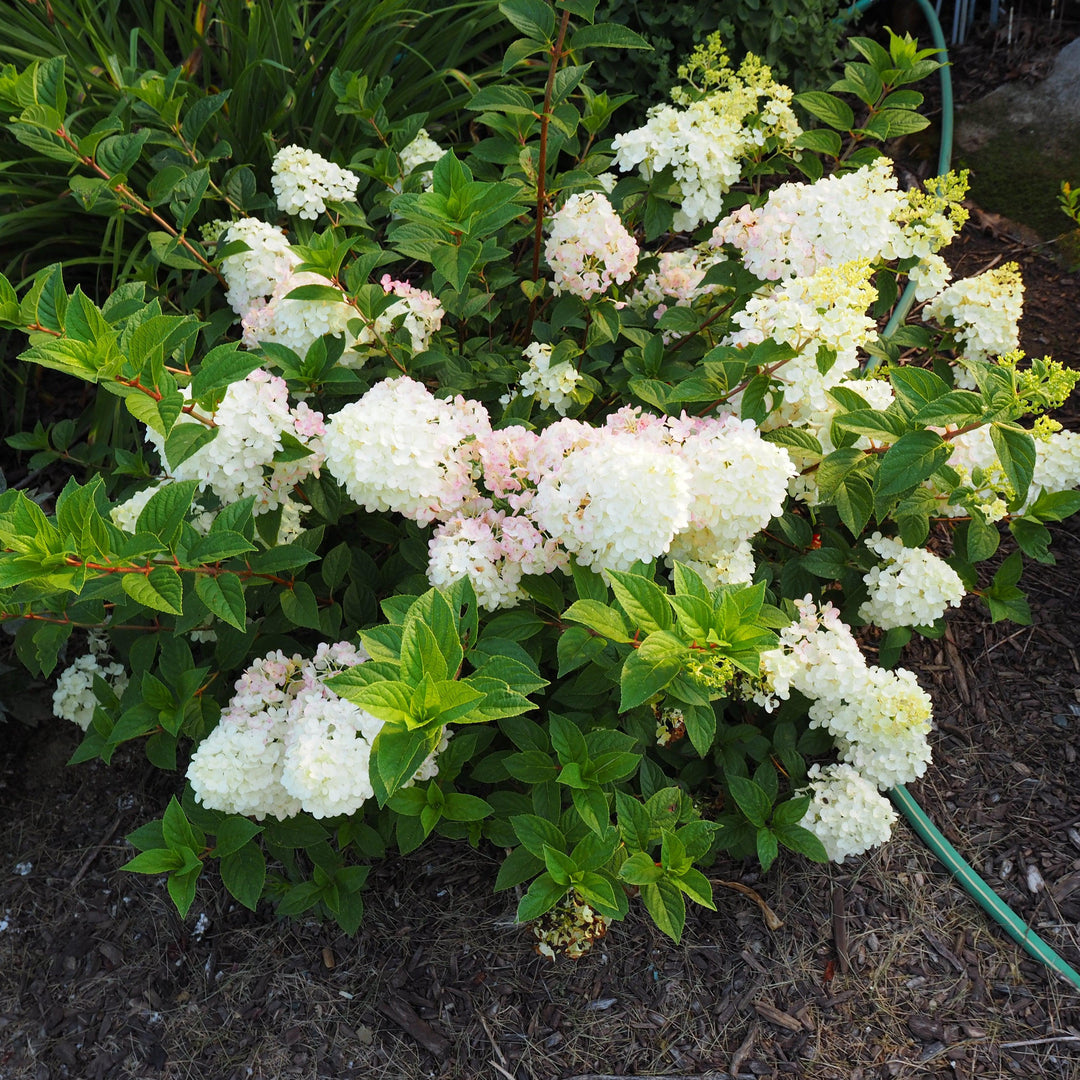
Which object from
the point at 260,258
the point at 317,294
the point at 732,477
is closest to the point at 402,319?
the point at 317,294

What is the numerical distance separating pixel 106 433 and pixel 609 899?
2178 mm

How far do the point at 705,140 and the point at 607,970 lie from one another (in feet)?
6.60

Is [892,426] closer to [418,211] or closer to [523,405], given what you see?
[523,405]

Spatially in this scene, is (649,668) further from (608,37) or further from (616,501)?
(608,37)

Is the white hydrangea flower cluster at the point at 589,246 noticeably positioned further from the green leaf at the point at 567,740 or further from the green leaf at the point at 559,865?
the green leaf at the point at 559,865

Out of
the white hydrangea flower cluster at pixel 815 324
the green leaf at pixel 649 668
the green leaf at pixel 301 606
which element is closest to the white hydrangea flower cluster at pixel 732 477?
the white hydrangea flower cluster at pixel 815 324

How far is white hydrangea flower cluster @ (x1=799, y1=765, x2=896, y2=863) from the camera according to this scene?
2.03 meters

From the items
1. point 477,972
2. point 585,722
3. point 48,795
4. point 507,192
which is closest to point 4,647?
point 48,795

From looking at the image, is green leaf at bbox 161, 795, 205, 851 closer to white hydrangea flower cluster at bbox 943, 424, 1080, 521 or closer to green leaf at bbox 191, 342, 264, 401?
green leaf at bbox 191, 342, 264, 401

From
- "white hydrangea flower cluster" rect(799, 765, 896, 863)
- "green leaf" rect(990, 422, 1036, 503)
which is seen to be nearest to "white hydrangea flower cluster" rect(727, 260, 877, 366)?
"green leaf" rect(990, 422, 1036, 503)

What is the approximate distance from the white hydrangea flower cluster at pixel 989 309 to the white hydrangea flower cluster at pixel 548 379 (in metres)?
0.97

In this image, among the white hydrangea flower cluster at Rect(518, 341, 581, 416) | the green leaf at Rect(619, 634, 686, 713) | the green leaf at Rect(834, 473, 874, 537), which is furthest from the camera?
the white hydrangea flower cluster at Rect(518, 341, 581, 416)

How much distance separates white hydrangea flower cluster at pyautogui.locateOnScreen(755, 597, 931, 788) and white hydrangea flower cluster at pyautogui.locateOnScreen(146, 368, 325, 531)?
107cm

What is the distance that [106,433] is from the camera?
2912mm
